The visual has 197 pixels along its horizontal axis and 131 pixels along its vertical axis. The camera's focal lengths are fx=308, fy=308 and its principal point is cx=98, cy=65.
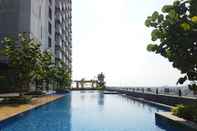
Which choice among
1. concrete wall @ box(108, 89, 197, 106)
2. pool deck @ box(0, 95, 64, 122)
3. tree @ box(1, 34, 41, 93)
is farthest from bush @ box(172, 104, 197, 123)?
tree @ box(1, 34, 41, 93)

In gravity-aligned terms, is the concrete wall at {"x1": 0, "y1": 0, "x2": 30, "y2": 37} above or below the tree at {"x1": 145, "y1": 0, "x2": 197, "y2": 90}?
above

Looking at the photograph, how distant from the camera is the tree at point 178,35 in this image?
11.7 m

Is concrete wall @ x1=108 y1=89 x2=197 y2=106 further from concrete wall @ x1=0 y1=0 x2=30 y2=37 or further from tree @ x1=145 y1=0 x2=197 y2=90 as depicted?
concrete wall @ x1=0 y1=0 x2=30 y2=37

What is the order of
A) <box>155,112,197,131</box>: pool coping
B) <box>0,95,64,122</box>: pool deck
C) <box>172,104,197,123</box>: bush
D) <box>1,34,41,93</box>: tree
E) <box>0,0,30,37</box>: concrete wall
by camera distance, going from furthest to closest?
<box>0,0,30,37</box>: concrete wall < <box>1,34,41,93</box>: tree < <box>0,95,64,122</box>: pool deck < <box>172,104,197,123</box>: bush < <box>155,112,197,131</box>: pool coping

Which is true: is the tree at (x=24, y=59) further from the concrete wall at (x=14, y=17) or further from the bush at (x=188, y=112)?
the concrete wall at (x=14, y=17)

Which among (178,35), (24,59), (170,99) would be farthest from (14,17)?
(178,35)

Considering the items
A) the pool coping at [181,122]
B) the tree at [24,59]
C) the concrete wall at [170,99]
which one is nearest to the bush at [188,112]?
the pool coping at [181,122]

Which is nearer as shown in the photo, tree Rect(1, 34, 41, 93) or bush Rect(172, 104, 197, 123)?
bush Rect(172, 104, 197, 123)

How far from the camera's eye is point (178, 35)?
39.6 ft

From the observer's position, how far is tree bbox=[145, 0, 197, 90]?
38.3ft

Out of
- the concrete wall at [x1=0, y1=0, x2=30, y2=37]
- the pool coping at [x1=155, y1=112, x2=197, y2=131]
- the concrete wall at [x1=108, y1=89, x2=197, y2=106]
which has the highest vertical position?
the concrete wall at [x1=0, y1=0, x2=30, y2=37]

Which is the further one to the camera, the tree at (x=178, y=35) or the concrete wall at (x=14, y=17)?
the concrete wall at (x=14, y=17)

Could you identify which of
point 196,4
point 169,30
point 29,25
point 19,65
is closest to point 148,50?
point 169,30

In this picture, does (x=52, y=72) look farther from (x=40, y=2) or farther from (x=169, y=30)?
(x=169, y=30)
